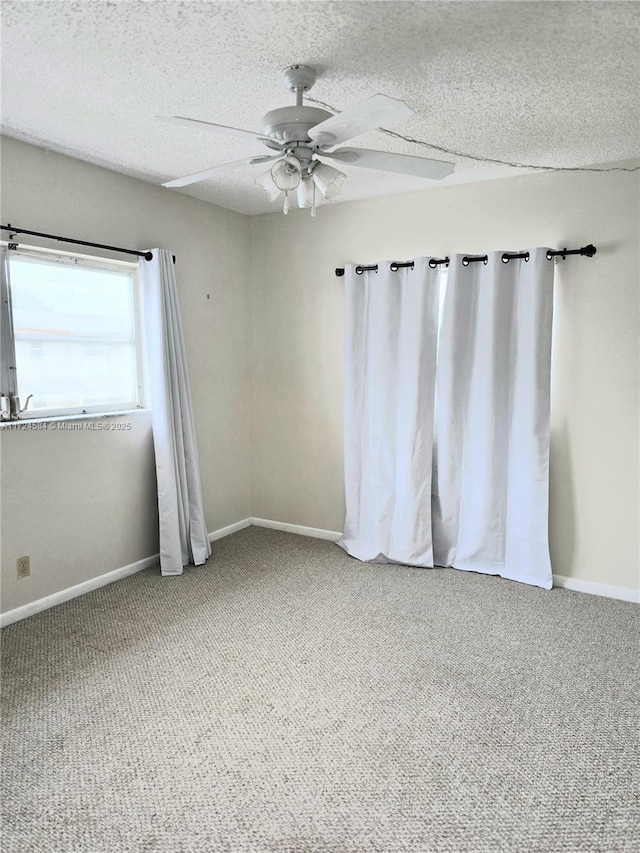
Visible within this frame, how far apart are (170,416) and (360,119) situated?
2388 millimetres

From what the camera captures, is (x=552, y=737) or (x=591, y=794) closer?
(x=591, y=794)

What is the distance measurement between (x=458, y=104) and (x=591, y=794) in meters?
2.69

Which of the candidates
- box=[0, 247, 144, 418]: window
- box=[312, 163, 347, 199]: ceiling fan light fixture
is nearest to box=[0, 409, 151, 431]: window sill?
box=[0, 247, 144, 418]: window

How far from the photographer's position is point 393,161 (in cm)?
212

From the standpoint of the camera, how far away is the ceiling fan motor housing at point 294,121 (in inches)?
78.7

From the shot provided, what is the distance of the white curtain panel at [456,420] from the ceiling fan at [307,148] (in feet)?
5.35

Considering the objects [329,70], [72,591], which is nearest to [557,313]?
[329,70]

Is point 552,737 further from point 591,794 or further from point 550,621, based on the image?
point 550,621

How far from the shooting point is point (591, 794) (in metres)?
1.93

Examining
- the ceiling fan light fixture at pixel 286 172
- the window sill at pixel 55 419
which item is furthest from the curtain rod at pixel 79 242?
the ceiling fan light fixture at pixel 286 172

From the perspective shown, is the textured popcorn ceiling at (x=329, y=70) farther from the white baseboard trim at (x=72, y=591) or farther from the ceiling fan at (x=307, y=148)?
the white baseboard trim at (x=72, y=591)

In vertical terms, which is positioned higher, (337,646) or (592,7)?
(592,7)

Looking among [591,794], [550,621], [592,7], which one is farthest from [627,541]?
[592,7]

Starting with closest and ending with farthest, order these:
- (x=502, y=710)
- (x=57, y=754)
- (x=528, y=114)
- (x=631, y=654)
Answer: (x=57, y=754) < (x=502, y=710) < (x=528, y=114) < (x=631, y=654)
